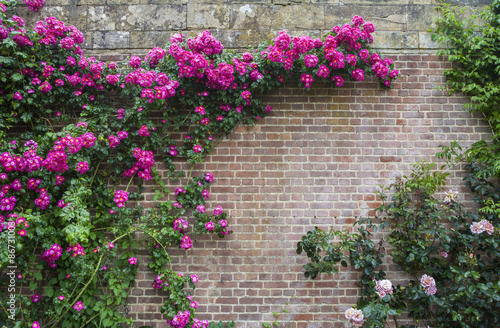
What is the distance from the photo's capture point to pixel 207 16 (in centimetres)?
379

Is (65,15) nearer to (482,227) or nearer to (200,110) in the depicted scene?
(200,110)

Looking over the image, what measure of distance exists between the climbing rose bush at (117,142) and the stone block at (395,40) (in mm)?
214

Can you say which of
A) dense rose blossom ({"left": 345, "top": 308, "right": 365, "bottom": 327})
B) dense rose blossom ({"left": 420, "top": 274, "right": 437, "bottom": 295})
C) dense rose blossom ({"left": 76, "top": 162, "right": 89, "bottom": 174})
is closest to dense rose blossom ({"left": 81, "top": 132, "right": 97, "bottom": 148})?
dense rose blossom ({"left": 76, "top": 162, "right": 89, "bottom": 174})

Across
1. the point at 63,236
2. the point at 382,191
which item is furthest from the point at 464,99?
the point at 63,236

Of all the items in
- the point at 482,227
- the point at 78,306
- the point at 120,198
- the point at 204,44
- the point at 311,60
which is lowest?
the point at 78,306

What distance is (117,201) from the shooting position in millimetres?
3420

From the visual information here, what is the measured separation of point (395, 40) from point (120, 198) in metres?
3.38

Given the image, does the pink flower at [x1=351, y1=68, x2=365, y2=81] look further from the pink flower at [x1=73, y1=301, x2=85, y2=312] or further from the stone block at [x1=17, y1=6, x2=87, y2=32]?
the pink flower at [x1=73, y1=301, x2=85, y2=312]

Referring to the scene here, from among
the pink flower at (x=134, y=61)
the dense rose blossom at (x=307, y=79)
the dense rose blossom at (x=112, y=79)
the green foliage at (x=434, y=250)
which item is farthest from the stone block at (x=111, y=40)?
the green foliage at (x=434, y=250)

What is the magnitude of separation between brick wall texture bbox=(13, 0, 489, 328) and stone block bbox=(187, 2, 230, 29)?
11 mm

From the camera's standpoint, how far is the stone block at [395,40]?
12.5 ft

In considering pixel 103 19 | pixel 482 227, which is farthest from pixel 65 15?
pixel 482 227

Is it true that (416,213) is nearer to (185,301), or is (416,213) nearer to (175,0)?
(185,301)

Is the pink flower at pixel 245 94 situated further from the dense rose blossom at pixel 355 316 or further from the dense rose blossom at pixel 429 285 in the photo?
the dense rose blossom at pixel 429 285
